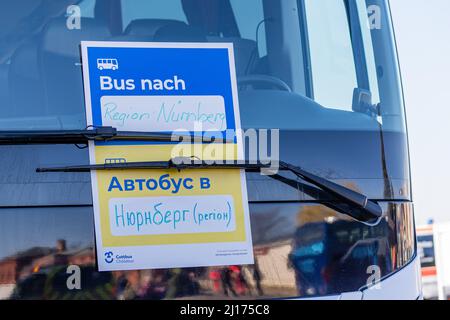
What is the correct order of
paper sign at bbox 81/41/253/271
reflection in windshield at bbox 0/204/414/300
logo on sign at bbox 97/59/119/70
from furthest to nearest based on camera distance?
1. logo on sign at bbox 97/59/119/70
2. paper sign at bbox 81/41/253/271
3. reflection in windshield at bbox 0/204/414/300

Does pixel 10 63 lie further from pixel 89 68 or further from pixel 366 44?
pixel 366 44

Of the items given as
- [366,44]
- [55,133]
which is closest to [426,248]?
[366,44]

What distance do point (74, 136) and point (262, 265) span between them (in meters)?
0.84

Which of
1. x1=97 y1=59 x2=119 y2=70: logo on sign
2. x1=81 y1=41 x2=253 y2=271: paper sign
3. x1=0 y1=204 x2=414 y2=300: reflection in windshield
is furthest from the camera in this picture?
x1=97 y1=59 x2=119 y2=70: logo on sign

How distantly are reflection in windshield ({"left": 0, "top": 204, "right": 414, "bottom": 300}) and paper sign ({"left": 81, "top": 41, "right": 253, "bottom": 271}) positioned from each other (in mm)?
45

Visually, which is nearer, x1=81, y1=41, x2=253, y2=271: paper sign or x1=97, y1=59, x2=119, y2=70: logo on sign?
x1=81, y1=41, x2=253, y2=271: paper sign

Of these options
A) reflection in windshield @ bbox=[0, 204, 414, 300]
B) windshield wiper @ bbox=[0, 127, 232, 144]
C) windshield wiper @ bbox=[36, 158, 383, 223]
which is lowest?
reflection in windshield @ bbox=[0, 204, 414, 300]

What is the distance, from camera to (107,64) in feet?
11.9

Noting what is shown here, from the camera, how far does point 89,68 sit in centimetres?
361

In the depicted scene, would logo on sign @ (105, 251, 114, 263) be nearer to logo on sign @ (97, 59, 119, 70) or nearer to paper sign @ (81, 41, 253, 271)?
paper sign @ (81, 41, 253, 271)

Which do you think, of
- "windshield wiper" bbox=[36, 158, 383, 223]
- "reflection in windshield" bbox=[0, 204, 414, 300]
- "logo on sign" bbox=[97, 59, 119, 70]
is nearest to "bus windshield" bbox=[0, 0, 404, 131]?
"logo on sign" bbox=[97, 59, 119, 70]

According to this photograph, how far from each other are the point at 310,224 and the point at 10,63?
130 cm

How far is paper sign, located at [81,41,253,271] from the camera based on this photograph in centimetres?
346
